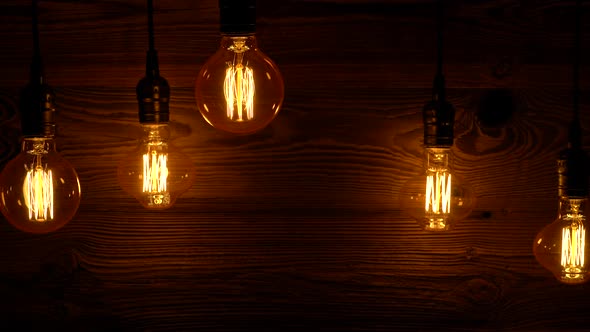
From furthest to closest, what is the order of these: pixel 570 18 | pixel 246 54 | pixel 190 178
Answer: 1. pixel 570 18
2. pixel 190 178
3. pixel 246 54

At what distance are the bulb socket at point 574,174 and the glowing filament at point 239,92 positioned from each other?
0.65m

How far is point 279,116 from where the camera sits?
1646mm

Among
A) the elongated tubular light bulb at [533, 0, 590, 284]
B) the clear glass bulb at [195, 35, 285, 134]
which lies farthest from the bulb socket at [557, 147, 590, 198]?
the clear glass bulb at [195, 35, 285, 134]

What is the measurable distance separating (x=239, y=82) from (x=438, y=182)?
1.59 ft

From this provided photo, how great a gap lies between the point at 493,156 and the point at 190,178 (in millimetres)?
734

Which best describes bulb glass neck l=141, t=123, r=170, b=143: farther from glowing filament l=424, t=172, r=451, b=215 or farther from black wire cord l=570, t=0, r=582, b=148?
black wire cord l=570, t=0, r=582, b=148

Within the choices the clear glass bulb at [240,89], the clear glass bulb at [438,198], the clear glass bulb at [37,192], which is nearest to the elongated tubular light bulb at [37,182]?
the clear glass bulb at [37,192]

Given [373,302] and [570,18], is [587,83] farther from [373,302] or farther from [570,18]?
[373,302]

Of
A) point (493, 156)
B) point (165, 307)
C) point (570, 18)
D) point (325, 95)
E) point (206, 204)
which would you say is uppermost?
point (570, 18)

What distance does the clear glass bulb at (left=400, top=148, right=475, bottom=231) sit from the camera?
143 centimetres

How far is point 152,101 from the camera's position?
4.41 feet

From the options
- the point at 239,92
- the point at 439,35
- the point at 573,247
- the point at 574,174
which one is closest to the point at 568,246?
the point at 573,247

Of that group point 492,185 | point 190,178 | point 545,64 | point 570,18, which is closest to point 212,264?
point 190,178

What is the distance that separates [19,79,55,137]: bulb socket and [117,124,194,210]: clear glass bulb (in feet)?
0.55
